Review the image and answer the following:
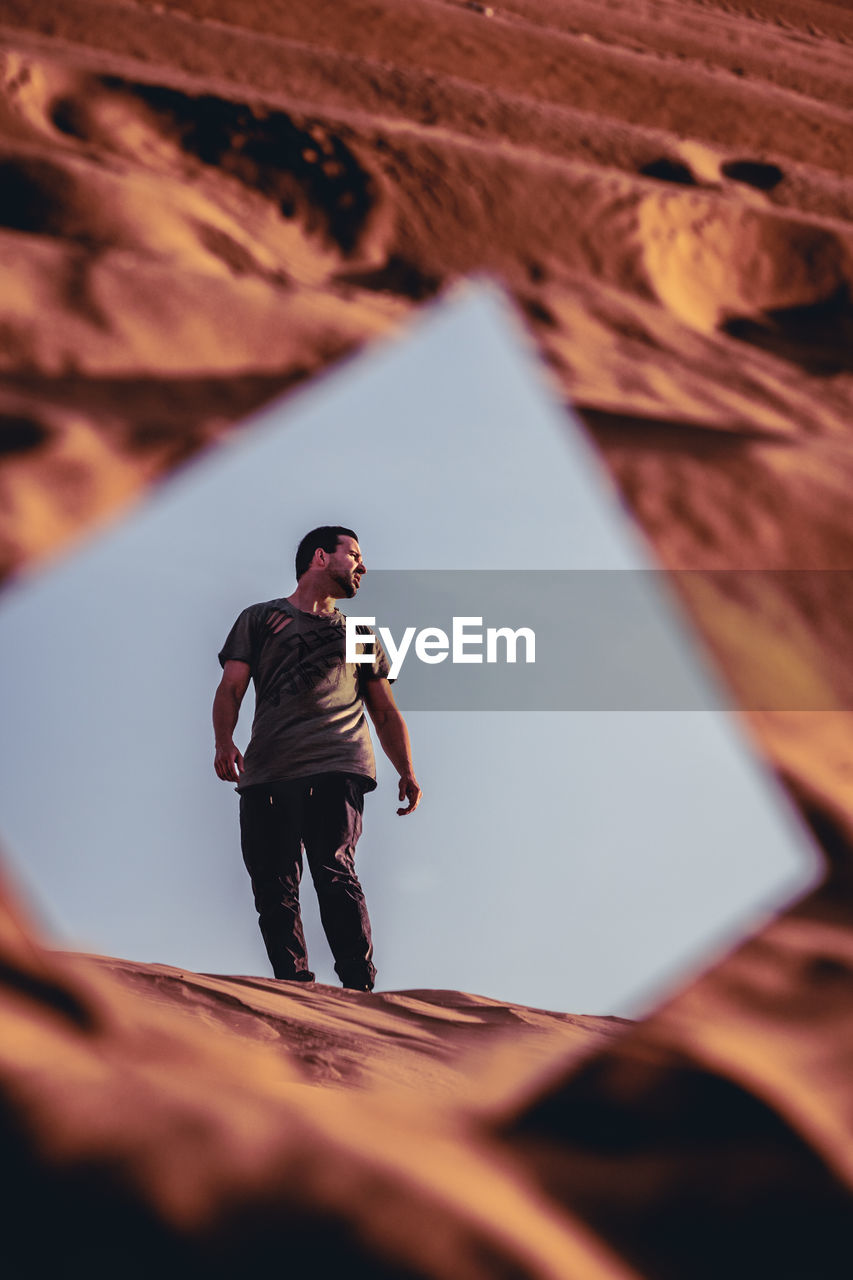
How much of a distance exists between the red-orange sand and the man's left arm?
439 mm

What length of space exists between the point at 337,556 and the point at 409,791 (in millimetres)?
504

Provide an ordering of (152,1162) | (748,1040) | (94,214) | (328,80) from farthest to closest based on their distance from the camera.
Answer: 1. (328,80)
2. (94,214)
3. (748,1040)
4. (152,1162)

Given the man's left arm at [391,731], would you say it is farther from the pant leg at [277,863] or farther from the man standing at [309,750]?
the pant leg at [277,863]

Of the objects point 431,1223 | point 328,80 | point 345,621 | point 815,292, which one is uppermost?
point 328,80

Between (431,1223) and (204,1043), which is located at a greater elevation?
(204,1043)

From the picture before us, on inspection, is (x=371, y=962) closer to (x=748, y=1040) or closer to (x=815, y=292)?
(x=748, y=1040)

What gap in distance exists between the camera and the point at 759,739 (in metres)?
1.26

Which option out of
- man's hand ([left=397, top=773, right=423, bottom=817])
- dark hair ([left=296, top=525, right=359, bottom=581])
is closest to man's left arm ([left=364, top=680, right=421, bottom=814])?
man's hand ([left=397, top=773, right=423, bottom=817])

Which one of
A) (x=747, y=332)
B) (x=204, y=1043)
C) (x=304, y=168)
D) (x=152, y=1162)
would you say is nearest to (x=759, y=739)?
(x=204, y=1043)

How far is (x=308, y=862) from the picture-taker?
200cm

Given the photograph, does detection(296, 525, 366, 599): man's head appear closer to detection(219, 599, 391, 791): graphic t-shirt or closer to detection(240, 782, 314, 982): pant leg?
detection(219, 599, 391, 791): graphic t-shirt

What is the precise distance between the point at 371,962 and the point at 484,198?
1.58m

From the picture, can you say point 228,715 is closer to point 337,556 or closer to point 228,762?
point 228,762

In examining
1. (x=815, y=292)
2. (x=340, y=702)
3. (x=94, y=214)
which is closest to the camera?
(x=94, y=214)
